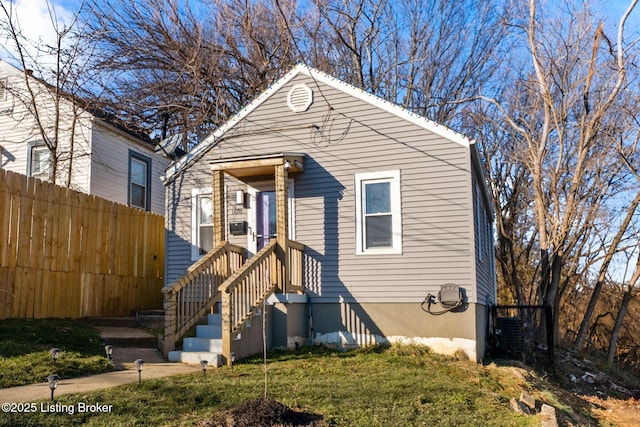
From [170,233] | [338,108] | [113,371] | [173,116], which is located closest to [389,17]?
[173,116]

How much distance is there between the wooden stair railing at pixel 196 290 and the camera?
846cm

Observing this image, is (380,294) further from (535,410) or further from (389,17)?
(389,17)

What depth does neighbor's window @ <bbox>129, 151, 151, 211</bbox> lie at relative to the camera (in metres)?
15.9

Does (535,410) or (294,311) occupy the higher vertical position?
(294,311)

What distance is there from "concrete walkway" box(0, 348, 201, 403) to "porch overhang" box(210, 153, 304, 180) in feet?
11.2

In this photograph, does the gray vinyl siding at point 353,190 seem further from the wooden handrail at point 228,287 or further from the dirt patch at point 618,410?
the dirt patch at point 618,410

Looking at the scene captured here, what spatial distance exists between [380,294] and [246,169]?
A: 10.7 ft

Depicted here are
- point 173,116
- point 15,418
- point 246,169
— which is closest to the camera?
point 15,418

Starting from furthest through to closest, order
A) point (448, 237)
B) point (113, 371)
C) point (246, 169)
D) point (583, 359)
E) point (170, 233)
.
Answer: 1. point (583, 359)
2. point (170, 233)
3. point (246, 169)
4. point (448, 237)
5. point (113, 371)

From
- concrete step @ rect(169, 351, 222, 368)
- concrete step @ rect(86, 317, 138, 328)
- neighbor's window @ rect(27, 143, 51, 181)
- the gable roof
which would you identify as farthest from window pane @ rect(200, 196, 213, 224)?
neighbor's window @ rect(27, 143, 51, 181)

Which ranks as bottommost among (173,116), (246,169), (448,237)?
(448,237)

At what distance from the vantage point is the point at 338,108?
10.4 metres

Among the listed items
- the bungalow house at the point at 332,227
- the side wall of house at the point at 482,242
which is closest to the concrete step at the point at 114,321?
the bungalow house at the point at 332,227

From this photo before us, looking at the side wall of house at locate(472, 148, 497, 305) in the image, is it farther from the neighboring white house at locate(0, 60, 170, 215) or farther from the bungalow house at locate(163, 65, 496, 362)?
the neighboring white house at locate(0, 60, 170, 215)
